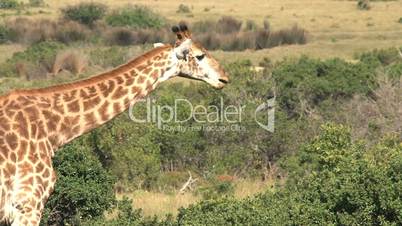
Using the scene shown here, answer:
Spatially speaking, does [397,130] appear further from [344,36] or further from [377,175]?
[344,36]

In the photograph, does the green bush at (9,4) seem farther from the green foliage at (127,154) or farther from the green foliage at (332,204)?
the green foliage at (332,204)

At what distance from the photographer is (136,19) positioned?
55281 mm

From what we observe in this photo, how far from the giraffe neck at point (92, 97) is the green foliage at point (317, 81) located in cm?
1733

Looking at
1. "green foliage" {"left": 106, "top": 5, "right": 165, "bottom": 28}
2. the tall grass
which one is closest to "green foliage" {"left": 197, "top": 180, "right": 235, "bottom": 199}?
the tall grass

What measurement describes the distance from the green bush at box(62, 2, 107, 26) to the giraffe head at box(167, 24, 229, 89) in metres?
47.3

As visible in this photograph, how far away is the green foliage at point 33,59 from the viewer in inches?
1462

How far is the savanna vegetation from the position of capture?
11203mm

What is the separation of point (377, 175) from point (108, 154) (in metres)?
9.83

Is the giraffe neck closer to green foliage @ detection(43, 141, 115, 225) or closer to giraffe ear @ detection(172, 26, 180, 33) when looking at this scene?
giraffe ear @ detection(172, 26, 180, 33)

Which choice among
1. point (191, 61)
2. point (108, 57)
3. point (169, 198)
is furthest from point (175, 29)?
point (108, 57)

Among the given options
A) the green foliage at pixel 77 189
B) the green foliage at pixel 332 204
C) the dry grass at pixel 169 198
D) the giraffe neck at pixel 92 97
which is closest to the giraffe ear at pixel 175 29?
the giraffe neck at pixel 92 97

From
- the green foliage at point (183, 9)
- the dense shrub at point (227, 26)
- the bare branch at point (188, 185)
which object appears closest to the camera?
the bare branch at point (188, 185)

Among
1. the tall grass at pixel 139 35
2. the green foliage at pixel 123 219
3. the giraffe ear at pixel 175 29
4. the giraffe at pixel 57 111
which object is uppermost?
the giraffe ear at pixel 175 29

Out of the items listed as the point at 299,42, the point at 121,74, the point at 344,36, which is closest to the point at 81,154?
the point at 121,74
